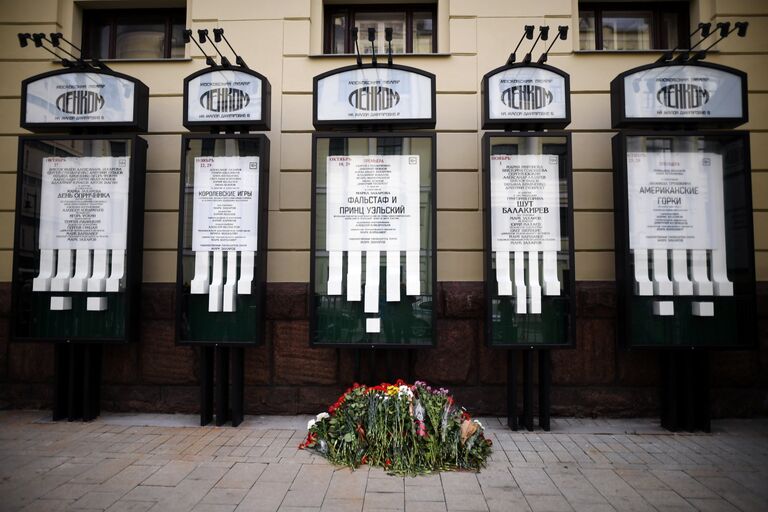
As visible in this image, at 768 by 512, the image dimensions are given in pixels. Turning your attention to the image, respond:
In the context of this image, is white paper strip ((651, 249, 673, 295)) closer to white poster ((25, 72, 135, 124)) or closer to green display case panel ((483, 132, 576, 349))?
green display case panel ((483, 132, 576, 349))

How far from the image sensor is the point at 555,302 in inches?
206

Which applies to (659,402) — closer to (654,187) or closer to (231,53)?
(654,187)

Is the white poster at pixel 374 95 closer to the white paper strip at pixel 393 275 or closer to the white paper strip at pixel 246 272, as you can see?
the white paper strip at pixel 393 275

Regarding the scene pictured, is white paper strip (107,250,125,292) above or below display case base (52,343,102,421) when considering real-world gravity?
above

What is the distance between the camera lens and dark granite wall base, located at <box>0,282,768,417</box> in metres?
5.63

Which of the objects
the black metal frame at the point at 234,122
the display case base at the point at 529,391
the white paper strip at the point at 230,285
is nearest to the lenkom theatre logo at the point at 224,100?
A: the black metal frame at the point at 234,122

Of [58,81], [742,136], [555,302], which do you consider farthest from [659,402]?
[58,81]

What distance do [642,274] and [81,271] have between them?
20.1ft

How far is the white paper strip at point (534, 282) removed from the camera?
17.0ft

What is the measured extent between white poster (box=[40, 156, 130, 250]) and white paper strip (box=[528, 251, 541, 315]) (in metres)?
4.48

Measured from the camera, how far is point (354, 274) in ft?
17.3

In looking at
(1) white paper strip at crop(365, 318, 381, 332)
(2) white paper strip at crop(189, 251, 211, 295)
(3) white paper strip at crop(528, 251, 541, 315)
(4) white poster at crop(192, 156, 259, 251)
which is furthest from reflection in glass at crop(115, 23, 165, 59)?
(3) white paper strip at crop(528, 251, 541, 315)

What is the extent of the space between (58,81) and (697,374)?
25.0 ft

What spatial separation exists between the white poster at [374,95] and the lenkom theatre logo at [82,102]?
249 cm
